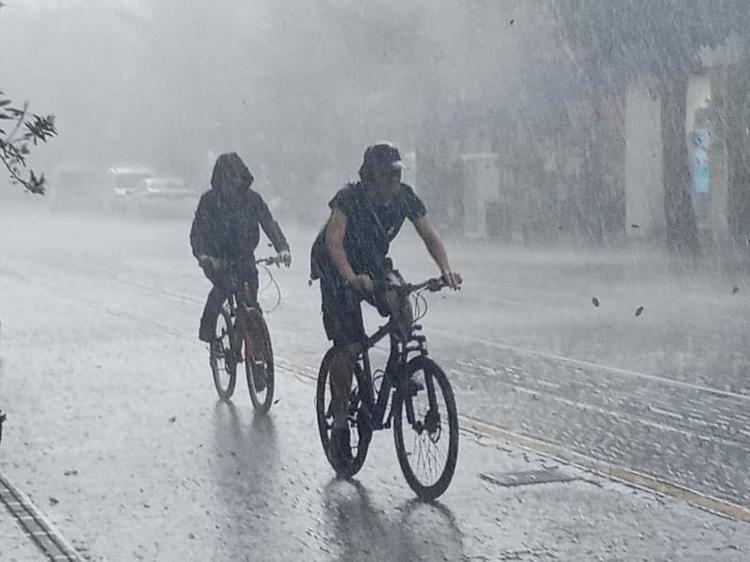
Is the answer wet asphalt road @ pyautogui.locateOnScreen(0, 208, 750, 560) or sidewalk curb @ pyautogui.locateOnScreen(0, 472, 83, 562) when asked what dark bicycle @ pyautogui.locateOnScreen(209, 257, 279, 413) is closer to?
wet asphalt road @ pyautogui.locateOnScreen(0, 208, 750, 560)

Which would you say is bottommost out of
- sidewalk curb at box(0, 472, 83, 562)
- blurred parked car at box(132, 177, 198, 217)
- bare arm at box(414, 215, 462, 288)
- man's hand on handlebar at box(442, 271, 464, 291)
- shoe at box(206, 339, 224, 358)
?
sidewalk curb at box(0, 472, 83, 562)

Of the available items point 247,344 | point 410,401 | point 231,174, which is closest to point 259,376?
point 247,344

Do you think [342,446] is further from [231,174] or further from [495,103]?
[495,103]

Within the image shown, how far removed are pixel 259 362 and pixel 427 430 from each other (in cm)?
282

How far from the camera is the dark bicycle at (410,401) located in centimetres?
726

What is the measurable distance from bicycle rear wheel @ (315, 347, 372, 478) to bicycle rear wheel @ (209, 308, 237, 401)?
2.36 m

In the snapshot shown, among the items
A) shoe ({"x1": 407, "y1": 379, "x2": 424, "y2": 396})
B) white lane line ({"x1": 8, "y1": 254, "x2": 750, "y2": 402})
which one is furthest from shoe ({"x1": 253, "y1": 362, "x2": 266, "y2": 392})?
white lane line ({"x1": 8, "y1": 254, "x2": 750, "y2": 402})

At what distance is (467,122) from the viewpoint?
35062 mm

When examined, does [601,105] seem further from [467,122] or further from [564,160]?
[467,122]

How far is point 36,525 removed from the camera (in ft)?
22.6

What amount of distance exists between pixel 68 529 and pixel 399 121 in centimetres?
3169

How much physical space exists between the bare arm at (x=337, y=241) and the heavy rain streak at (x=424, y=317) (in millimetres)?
10

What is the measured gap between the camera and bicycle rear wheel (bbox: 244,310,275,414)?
9.95 m

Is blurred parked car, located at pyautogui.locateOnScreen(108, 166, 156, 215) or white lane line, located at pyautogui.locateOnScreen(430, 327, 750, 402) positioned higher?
blurred parked car, located at pyautogui.locateOnScreen(108, 166, 156, 215)
